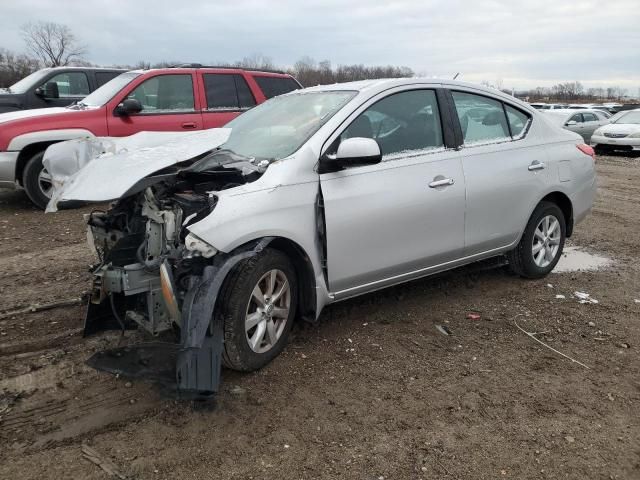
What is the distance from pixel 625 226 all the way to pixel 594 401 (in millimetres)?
5237

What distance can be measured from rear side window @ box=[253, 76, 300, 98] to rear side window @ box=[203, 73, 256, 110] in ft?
0.91

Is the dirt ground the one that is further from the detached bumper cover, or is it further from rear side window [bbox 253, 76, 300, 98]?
rear side window [bbox 253, 76, 300, 98]

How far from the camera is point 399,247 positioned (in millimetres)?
4012

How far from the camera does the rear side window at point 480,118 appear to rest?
4543 millimetres

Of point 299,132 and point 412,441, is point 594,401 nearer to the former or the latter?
point 412,441

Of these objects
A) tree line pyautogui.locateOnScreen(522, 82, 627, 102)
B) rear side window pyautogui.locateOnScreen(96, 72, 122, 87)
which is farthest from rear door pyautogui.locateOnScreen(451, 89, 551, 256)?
tree line pyautogui.locateOnScreen(522, 82, 627, 102)

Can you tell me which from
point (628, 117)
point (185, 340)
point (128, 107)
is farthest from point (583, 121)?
point (185, 340)

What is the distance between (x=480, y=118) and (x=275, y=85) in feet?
16.6

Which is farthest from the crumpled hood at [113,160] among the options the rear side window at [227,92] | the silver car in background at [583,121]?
the silver car in background at [583,121]

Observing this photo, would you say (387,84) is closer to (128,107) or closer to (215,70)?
(128,107)

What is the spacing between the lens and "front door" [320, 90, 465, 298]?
3.70 meters

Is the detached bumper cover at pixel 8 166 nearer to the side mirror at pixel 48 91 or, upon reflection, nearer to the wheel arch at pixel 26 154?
the wheel arch at pixel 26 154

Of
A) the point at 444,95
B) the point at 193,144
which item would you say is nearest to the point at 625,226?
the point at 444,95

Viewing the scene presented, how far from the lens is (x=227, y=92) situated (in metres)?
8.54
